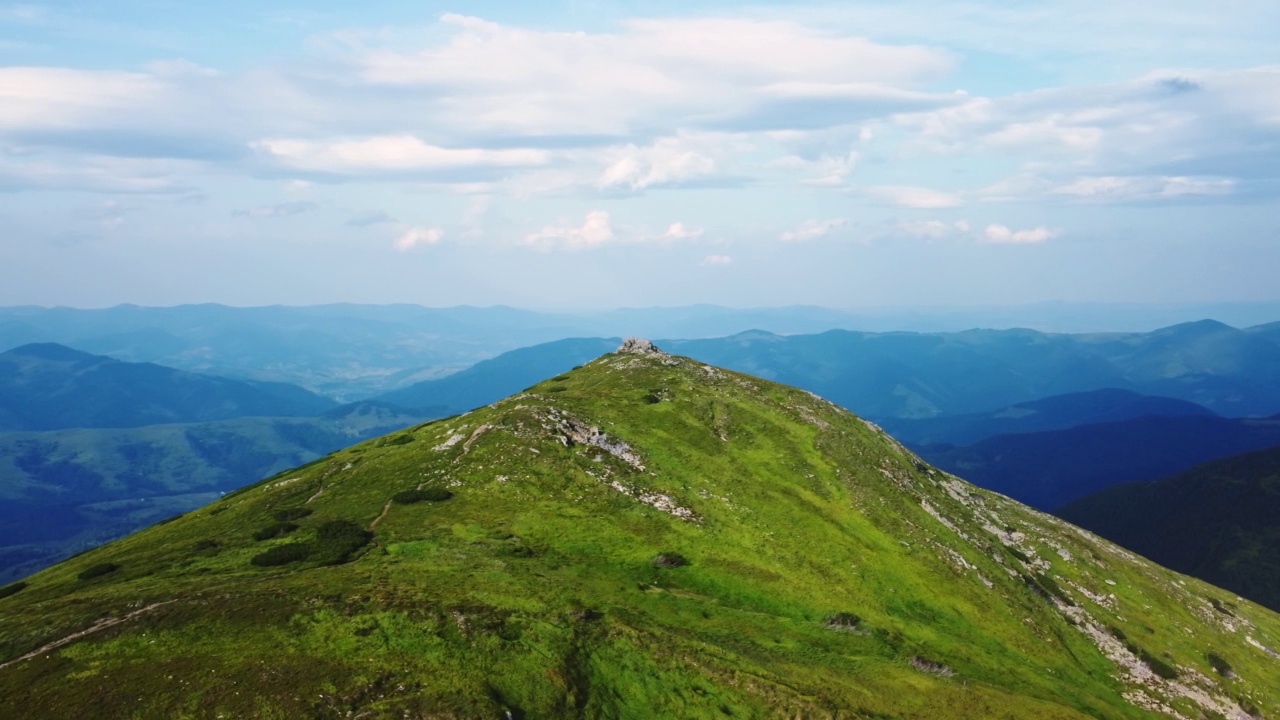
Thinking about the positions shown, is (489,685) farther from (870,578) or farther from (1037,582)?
(1037,582)

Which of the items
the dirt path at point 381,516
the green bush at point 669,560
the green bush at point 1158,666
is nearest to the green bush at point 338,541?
the dirt path at point 381,516

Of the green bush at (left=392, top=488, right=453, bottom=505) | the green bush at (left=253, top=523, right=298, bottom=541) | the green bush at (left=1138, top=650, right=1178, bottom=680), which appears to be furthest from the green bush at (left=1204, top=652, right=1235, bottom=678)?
the green bush at (left=253, top=523, right=298, bottom=541)

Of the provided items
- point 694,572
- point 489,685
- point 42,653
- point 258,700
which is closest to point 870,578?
point 694,572

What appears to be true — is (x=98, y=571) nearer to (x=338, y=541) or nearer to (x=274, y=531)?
(x=274, y=531)

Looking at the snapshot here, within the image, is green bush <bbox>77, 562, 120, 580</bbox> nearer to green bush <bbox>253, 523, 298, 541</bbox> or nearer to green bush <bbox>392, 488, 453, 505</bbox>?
green bush <bbox>253, 523, 298, 541</bbox>

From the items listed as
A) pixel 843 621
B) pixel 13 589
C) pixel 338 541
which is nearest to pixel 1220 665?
pixel 843 621

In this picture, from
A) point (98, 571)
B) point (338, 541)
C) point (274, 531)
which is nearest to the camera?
point (98, 571)

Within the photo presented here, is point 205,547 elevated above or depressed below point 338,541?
below
